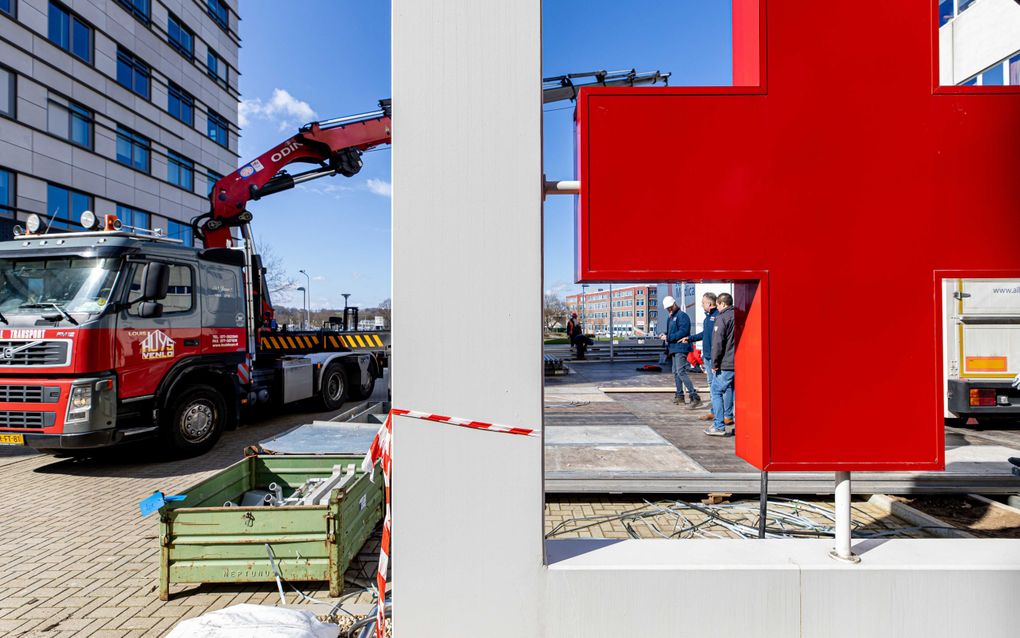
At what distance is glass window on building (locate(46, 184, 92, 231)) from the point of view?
17297mm

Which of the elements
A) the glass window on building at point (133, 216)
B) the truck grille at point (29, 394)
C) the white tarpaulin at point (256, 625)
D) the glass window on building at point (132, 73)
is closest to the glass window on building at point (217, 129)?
the glass window on building at point (132, 73)

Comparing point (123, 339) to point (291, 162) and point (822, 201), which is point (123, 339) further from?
point (822, 201)

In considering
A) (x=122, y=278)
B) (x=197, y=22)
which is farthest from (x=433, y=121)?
(x=197, y=22)

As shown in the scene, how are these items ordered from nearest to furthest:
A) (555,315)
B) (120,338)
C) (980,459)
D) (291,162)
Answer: (980,459)
(120,338)
(291,162)
(555,315)

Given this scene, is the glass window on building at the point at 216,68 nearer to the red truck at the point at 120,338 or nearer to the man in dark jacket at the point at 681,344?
the red truck at the point at 120,338

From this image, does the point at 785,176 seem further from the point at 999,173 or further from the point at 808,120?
the point at 999,173

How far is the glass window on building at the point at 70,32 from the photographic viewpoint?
58.0 ft

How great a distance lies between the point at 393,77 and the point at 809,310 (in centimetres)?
185

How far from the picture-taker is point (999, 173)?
184 cm

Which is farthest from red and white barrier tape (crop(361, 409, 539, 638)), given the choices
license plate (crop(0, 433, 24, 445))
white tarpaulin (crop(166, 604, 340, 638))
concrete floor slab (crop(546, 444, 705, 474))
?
license plate (crop(0, 433, 24, 445))

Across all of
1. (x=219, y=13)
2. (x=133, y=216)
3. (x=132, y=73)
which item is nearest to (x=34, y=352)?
(x=133, y=216)

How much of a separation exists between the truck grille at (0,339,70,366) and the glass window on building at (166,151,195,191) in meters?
23.4

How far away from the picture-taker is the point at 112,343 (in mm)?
5203

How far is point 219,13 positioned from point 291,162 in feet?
88.9
